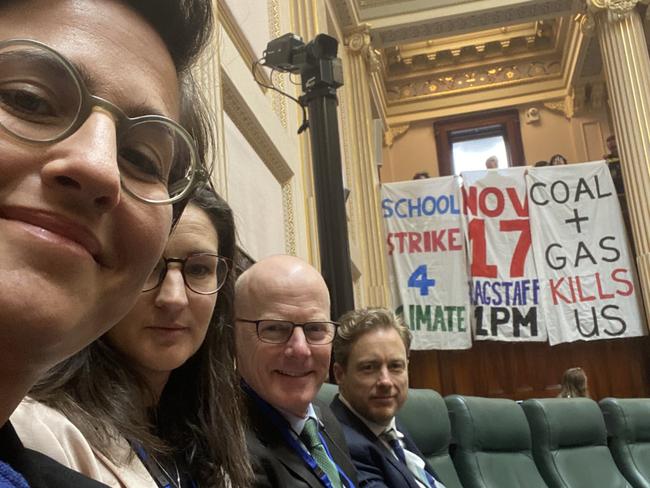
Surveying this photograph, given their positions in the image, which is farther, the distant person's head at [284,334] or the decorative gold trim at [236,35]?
the decorative gold trim at [236,35]

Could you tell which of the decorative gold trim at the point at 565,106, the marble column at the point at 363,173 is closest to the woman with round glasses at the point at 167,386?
the marble column at the point at 363,173

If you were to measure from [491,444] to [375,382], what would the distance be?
155 centimetres

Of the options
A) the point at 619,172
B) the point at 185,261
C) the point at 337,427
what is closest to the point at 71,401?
the point at 185,261

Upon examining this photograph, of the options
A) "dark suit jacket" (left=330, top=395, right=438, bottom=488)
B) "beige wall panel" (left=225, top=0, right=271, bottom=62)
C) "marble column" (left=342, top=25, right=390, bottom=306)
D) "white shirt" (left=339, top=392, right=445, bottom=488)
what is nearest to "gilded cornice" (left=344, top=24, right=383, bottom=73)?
"marble column" (left=342, top=25, right=390, bottom=306)

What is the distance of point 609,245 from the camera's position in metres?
7.73

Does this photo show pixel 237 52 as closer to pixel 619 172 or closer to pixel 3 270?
pixel 3 270

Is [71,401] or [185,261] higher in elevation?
[185,261]

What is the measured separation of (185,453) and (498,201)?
7.29 meters

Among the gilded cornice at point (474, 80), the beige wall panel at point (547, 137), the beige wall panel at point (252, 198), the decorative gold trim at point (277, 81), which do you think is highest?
the gilded cornice at point (474, 80)

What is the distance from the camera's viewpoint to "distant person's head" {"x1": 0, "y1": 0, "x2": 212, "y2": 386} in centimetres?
47

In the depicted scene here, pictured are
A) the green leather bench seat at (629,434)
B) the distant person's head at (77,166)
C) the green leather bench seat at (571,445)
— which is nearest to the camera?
the distant person's head at (77,166)

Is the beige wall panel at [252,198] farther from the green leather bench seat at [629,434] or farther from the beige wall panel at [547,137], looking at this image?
the beige wall panel at [547,137]

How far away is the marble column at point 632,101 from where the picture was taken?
738cm

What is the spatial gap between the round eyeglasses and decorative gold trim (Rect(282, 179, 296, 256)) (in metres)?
3.82
